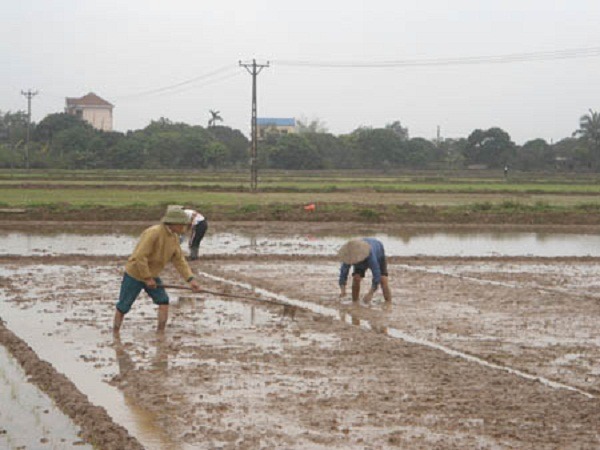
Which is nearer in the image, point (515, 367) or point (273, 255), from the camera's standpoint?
point (515, 367)

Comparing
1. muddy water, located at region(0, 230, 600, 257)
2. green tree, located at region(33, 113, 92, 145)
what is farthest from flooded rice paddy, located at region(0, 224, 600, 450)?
green tree, located at region(33, 113, 92, 145)

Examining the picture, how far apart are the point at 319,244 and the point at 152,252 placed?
476 inches

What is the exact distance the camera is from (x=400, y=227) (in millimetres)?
26906

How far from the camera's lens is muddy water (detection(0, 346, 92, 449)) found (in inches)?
256

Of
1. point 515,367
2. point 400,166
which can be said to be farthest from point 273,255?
point 400,166

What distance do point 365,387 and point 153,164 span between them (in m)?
62.9

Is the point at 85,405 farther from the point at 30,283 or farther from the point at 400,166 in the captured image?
the point at 400,166

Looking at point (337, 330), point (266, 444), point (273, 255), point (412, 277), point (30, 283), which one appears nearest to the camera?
point (266, 444)

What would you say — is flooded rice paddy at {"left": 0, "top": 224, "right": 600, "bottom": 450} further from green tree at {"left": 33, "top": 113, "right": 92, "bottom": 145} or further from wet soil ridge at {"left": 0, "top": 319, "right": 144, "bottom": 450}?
green tree at {"left": 33, "top": 113, "right": 92, "bottom": 145}

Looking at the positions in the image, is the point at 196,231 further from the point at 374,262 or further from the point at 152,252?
the point at 152,252

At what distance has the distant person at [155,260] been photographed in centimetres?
1009

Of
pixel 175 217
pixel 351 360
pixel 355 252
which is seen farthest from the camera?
pixel 355 252

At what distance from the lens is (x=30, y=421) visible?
7031 millimetres

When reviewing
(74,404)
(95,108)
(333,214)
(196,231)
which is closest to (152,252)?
(74,404)
